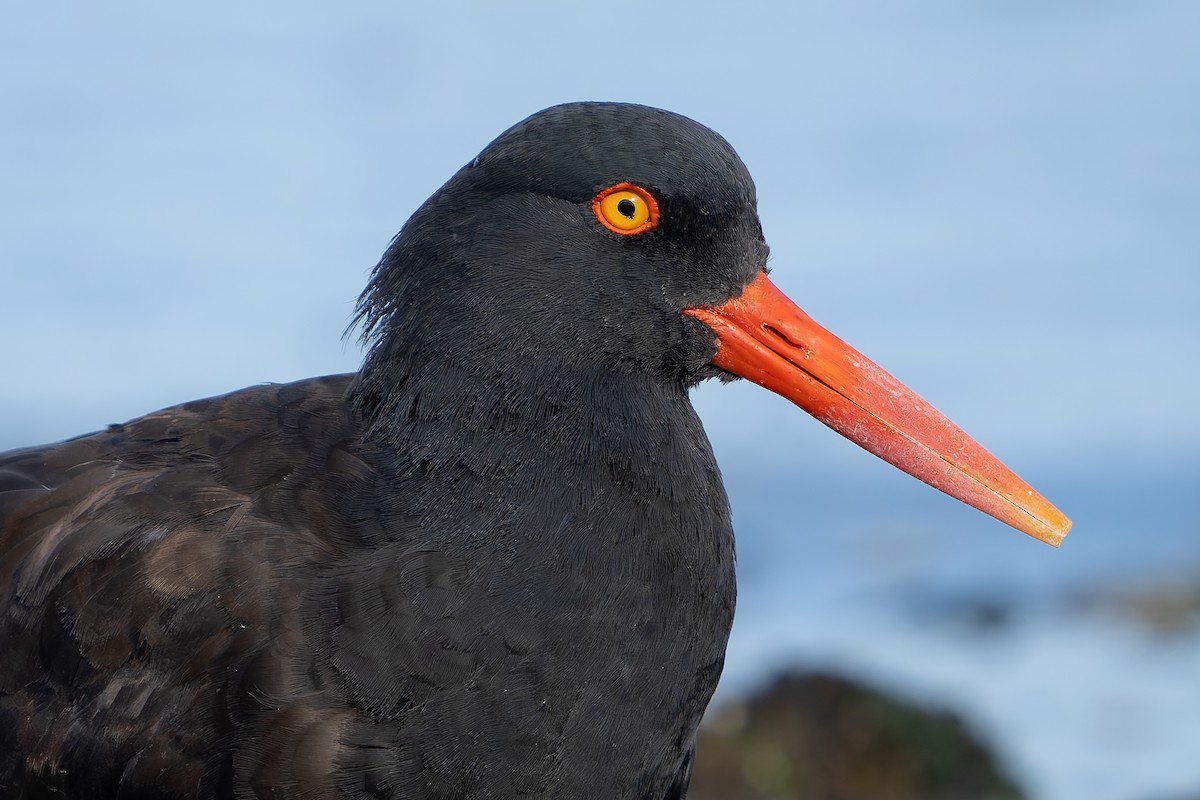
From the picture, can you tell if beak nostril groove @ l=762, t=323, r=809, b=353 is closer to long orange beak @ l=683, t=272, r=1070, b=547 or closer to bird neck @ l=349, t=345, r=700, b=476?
long orange beak @ l=683, t=272, r=1070, b=547

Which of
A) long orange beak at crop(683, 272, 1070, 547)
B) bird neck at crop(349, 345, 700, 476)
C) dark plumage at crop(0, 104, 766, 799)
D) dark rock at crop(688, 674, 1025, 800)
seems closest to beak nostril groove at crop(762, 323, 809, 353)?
long orange beak at crop(683, 272, 1070, 547)

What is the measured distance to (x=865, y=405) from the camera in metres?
4.23

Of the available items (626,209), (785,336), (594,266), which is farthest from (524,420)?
(785,336)

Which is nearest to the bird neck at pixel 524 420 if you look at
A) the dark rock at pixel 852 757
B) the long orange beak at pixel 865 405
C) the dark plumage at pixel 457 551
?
the dark plumage at pixel 457 551

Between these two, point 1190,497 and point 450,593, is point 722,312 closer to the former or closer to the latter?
point 450,593

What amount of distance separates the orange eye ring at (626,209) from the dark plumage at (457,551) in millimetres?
32

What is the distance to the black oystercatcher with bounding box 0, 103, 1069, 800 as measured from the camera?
3.67m

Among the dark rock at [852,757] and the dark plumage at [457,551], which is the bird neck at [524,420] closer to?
the dark plumage at [457,551]

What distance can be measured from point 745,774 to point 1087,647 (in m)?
3.84

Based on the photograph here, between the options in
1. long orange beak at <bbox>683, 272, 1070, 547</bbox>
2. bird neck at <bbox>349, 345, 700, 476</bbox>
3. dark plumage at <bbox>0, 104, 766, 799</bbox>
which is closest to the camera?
dark plumage at <bbox>0, 104, 766, 799</bbox>

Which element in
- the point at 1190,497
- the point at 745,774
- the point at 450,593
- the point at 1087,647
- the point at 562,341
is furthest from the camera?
the point at 1190,497

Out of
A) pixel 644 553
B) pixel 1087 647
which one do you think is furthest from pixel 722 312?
pixel 1087 647

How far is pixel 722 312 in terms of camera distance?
4141 millimetres

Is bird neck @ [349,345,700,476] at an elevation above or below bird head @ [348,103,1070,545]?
below
